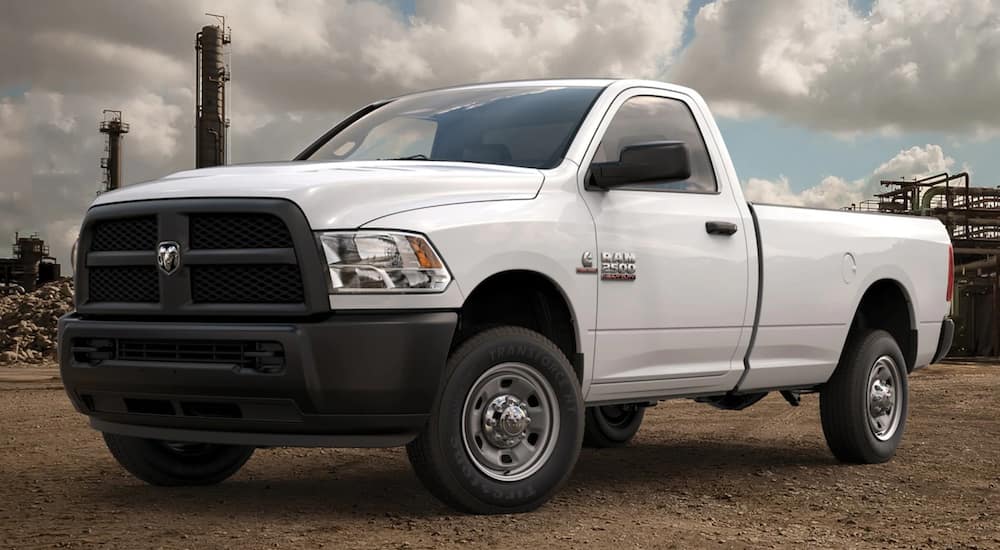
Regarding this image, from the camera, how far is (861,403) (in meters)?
8.24

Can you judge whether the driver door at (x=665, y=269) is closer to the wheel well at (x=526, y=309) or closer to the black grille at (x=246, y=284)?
the wheel well at (x=526, y=309)

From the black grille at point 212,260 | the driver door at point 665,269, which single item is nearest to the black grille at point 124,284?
the black grille at point 212,260

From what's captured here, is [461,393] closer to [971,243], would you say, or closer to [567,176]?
[567,176]

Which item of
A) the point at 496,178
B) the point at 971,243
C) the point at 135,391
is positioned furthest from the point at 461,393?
the point at 971,243

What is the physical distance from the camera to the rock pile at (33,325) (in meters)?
30.8

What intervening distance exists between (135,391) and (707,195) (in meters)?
3.17

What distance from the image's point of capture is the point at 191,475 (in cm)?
704

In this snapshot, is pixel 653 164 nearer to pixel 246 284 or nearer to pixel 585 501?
pixel 585 501

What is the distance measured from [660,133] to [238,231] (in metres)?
2.63

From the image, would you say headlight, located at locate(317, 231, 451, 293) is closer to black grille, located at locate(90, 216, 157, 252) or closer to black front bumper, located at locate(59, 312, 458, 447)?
black front bumper, located at locate(59, 312, 458, 447)

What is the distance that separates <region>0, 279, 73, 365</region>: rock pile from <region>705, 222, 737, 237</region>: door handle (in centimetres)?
2380

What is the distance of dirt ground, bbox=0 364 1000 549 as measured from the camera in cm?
543

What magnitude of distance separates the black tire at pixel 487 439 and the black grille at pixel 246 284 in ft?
2.49

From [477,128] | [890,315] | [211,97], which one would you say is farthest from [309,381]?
[211,97]
